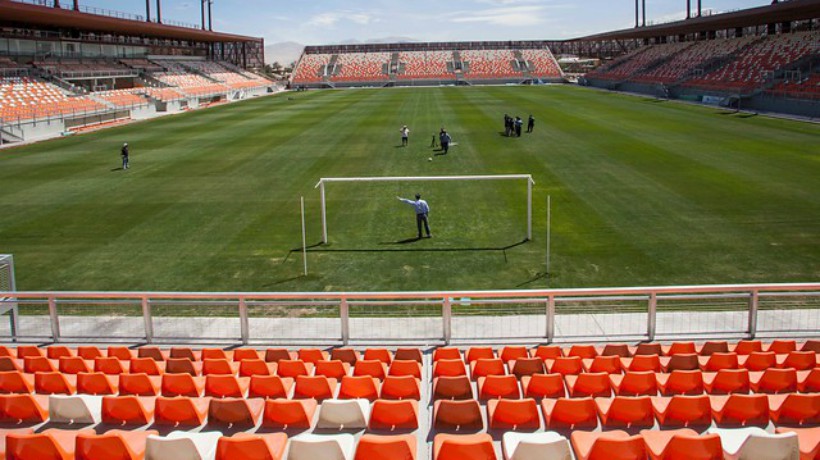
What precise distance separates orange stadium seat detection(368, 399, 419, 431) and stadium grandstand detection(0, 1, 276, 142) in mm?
43252

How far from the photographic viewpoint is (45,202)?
24578mm

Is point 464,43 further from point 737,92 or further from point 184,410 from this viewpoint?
point 184,410

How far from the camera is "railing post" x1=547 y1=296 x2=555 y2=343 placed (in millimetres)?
10484

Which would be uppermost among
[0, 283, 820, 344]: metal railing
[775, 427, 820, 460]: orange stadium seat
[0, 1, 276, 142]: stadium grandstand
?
[0, 1, 276, 142]: stadium grandstand

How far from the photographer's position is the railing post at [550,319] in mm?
10484

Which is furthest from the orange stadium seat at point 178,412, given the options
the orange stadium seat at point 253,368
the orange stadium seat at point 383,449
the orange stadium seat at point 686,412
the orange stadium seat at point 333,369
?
the orange stadium seat at point 686,412

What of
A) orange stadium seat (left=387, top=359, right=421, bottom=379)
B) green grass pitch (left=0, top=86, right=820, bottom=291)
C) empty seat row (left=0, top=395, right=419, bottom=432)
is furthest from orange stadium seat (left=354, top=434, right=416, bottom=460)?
green grass pitch (left=0, top=86, right=820, bottom=291)

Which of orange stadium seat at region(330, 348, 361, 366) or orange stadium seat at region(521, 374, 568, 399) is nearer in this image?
orange stadium seat at region(521, 374, 568, 399)

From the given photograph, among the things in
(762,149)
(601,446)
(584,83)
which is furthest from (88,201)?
(584,83)

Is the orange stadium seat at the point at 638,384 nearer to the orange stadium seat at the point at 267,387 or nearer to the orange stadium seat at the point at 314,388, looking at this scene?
the orange stadium seat at the point at 314,388

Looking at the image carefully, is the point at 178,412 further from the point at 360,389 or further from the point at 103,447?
the point at 360,389

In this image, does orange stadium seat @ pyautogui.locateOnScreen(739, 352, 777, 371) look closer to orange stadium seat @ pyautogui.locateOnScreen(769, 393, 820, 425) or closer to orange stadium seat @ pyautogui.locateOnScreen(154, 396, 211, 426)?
orange stadium seat @ pyautogui.locateOnScreen(769, 393, 820, 425)

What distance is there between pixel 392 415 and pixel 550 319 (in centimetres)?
412

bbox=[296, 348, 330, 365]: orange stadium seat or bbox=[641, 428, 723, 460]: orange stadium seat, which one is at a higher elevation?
bbox=[641, 428, 723, 460]: orange stadium seat
